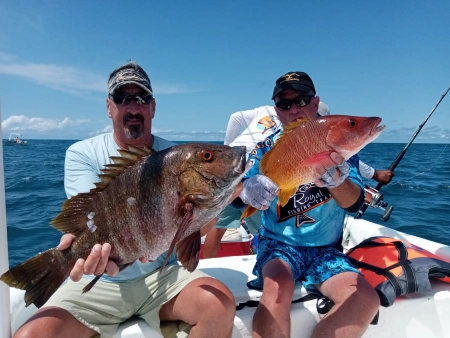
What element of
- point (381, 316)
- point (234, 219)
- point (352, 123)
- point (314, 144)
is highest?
point (352, 123)

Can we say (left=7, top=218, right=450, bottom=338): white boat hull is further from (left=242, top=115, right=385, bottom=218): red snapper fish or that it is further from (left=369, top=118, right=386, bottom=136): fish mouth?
(left=369, top=118, right=386, bottom=136): fish mouth

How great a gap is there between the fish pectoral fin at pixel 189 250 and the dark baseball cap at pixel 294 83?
169cm

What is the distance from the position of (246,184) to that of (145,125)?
1.00 m

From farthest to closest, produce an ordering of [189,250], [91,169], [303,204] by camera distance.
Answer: [303,204] → [91,169] → [189,250]

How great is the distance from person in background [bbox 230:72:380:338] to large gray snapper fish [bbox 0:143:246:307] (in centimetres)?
64

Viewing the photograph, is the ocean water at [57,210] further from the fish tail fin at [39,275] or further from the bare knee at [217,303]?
the bare knee at [217,303]

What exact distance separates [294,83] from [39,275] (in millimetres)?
2342

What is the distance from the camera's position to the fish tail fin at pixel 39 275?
1.61 meters

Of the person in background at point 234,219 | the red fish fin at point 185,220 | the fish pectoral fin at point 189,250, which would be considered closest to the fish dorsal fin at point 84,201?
the red fish fin at point 185,220

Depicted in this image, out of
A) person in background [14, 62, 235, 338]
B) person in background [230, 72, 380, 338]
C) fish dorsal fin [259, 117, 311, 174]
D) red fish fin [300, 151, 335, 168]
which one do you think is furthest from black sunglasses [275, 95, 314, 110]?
person in background [14, 62, 235, 338]

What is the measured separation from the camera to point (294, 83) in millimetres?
2777

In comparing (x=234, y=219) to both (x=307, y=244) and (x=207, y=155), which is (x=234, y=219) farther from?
(x=207, y=155)

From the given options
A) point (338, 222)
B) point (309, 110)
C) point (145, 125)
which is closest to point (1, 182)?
point (145, 125)

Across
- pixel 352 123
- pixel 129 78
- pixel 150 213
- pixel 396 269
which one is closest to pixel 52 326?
pixel 150 213
